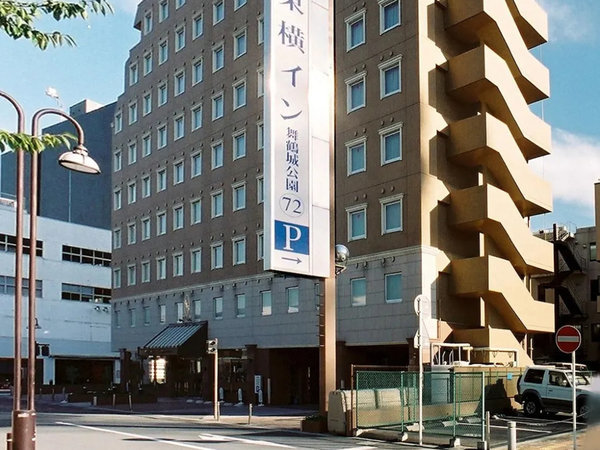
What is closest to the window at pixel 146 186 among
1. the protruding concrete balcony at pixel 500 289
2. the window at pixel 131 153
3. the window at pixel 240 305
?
the window at pixel 131 153

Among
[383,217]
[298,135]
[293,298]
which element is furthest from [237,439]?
[293,298]

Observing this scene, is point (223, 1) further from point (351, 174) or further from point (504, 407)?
point (504, 407)

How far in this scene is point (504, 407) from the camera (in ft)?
104

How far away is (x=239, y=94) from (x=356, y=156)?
11273 mm

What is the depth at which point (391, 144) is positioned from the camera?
119ft

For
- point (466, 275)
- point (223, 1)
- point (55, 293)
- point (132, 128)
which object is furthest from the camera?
point (55, 293)

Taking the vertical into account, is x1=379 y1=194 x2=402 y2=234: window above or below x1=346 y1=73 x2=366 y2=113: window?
below

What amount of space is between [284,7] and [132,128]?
36.0 m

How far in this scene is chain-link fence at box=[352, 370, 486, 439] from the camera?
2322 centimetres

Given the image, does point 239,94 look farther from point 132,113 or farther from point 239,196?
point 132,113

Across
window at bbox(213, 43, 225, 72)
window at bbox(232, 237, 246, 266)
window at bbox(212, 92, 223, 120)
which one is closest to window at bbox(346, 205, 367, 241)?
window at bbox(232, 237, 246, 266)

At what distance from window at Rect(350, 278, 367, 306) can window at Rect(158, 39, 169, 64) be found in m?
25.7

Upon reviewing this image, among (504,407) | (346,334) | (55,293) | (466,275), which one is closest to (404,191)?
(466,275)

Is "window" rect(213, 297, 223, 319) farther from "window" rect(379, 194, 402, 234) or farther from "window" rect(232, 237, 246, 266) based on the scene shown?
"window" rect(379, 194, 402, 234)
